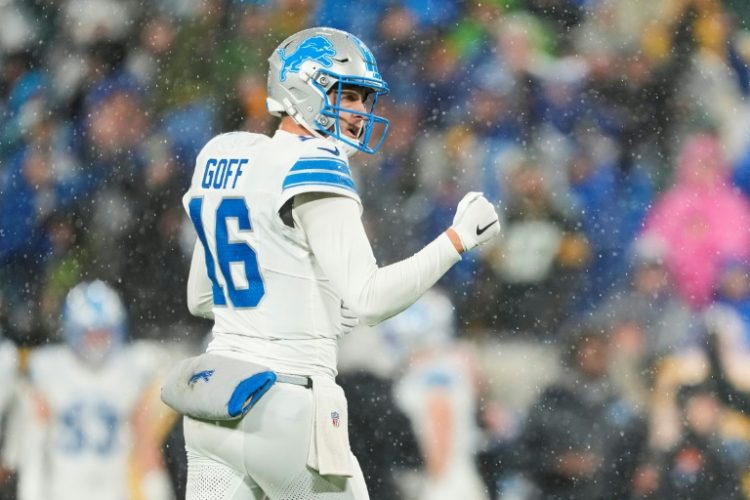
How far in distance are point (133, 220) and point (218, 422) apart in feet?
5.86

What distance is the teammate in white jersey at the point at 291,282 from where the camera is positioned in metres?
A: 1.68

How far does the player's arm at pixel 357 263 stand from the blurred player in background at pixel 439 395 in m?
1.45

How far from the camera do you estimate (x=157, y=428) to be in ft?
11.2

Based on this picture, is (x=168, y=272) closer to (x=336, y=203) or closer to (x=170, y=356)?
(x=170, y=356)

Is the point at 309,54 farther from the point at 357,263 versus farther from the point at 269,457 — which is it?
the point at 269,457

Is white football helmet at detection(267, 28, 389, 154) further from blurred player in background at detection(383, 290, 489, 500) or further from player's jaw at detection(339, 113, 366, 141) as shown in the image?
blurred player in background at detection(383, 290, 489, 500)

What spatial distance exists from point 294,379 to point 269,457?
0.35 feet

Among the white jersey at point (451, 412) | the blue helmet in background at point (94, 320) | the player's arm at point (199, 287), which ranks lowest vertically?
the white jersey at point (451, 412)

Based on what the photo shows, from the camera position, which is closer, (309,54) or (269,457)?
(269,457)

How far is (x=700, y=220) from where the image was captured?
305 centimetres

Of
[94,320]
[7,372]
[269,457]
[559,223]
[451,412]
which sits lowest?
[451,412]

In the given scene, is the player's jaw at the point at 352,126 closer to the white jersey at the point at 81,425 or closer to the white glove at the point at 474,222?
the white glove at the point at 474,222

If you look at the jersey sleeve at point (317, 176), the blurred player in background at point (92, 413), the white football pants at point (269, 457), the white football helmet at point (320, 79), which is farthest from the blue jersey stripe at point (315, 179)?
the blurred player in background at point (92, 413)

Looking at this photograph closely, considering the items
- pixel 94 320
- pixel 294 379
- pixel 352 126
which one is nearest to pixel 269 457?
pixel 294 379
